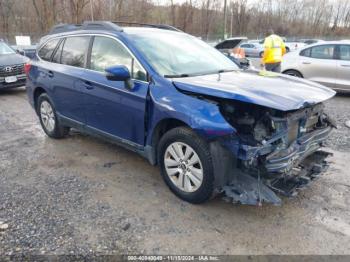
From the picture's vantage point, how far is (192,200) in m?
3.27

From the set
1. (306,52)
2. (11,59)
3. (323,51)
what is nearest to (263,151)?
(323,51)

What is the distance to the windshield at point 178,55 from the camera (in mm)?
3598

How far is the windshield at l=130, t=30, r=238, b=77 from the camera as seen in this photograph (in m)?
3.60

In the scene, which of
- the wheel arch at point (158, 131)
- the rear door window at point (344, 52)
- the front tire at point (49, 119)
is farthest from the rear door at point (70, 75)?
the rear door window at point (344, 52)

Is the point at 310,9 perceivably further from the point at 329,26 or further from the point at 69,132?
the point at 69,132

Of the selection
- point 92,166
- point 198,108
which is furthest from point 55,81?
point 198,108

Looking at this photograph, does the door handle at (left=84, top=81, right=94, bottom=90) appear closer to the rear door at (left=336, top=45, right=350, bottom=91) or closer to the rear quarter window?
the rear door at (left=336, top=45, right=350, bottom=91)

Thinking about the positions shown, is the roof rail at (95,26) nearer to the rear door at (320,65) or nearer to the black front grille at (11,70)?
the black front grille at (11,70)

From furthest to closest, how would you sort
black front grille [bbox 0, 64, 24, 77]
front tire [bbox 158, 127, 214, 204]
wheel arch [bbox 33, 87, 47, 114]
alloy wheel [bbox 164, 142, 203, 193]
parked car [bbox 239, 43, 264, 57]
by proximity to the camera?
1. parked car [bbox 239, 43, 264, 57]
2. black front grille [bbox 0, 64, 24, 77]
3. wheel arch [bbox 33, 87, 47, 114]
4. alloy wheel [bbox 164, 142, 203, 193]
5. front tire [bbox 158, 127, 214, 204]

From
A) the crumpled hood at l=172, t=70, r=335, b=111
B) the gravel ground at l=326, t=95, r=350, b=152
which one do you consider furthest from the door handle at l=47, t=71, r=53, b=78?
the gravel ground at l=326, t=95, r=350, b=152

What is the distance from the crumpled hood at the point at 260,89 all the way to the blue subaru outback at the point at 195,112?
0.03 ft

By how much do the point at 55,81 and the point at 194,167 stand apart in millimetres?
2783

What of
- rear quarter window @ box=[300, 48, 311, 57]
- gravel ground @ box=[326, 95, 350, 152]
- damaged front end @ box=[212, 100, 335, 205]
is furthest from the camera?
rear quarter window @ box=[300, 48, 311, 57]

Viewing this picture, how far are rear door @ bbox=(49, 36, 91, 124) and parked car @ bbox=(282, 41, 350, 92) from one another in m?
6.47
